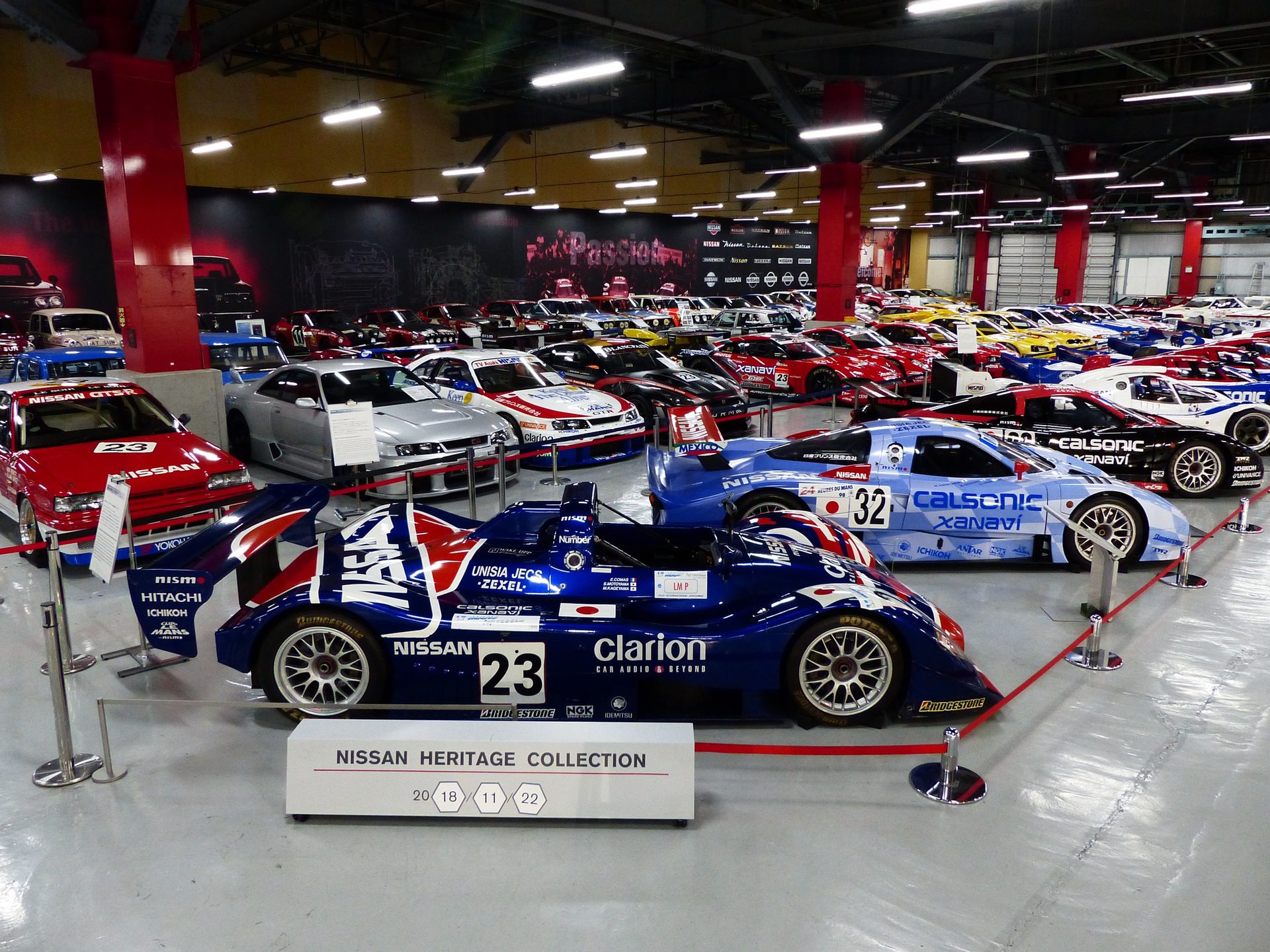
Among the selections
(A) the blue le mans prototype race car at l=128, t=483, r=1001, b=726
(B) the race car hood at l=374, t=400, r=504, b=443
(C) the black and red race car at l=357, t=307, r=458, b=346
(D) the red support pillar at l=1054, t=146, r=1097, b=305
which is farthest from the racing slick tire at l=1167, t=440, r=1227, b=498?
(D) the red support pillar at l=1054, t=146, r=1097, b=305

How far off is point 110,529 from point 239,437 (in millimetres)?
6487

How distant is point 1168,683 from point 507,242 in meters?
29.6

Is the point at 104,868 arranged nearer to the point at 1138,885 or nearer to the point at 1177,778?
the point at 1138,885

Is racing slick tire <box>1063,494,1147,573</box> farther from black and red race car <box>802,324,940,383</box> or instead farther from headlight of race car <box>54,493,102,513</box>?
black and red race car <box>802,324,940,383</box>

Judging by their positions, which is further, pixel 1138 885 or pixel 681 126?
pixel 681 126

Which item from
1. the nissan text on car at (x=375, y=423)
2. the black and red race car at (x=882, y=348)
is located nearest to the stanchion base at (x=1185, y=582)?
the nissan text on car at (x=375, y=423)

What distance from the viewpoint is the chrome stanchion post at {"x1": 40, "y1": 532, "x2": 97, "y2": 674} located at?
4.79m

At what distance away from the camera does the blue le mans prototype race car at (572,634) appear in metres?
4.35

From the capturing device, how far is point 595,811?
3.72m

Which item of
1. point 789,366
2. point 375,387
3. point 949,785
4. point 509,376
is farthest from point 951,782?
point 789,366

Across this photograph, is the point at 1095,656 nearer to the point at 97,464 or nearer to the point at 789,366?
the point at 97,464

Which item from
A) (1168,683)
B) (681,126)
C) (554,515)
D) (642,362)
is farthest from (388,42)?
(1168,683)

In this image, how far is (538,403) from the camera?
35.6ft

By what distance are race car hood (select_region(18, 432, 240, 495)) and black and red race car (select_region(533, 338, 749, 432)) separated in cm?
591
